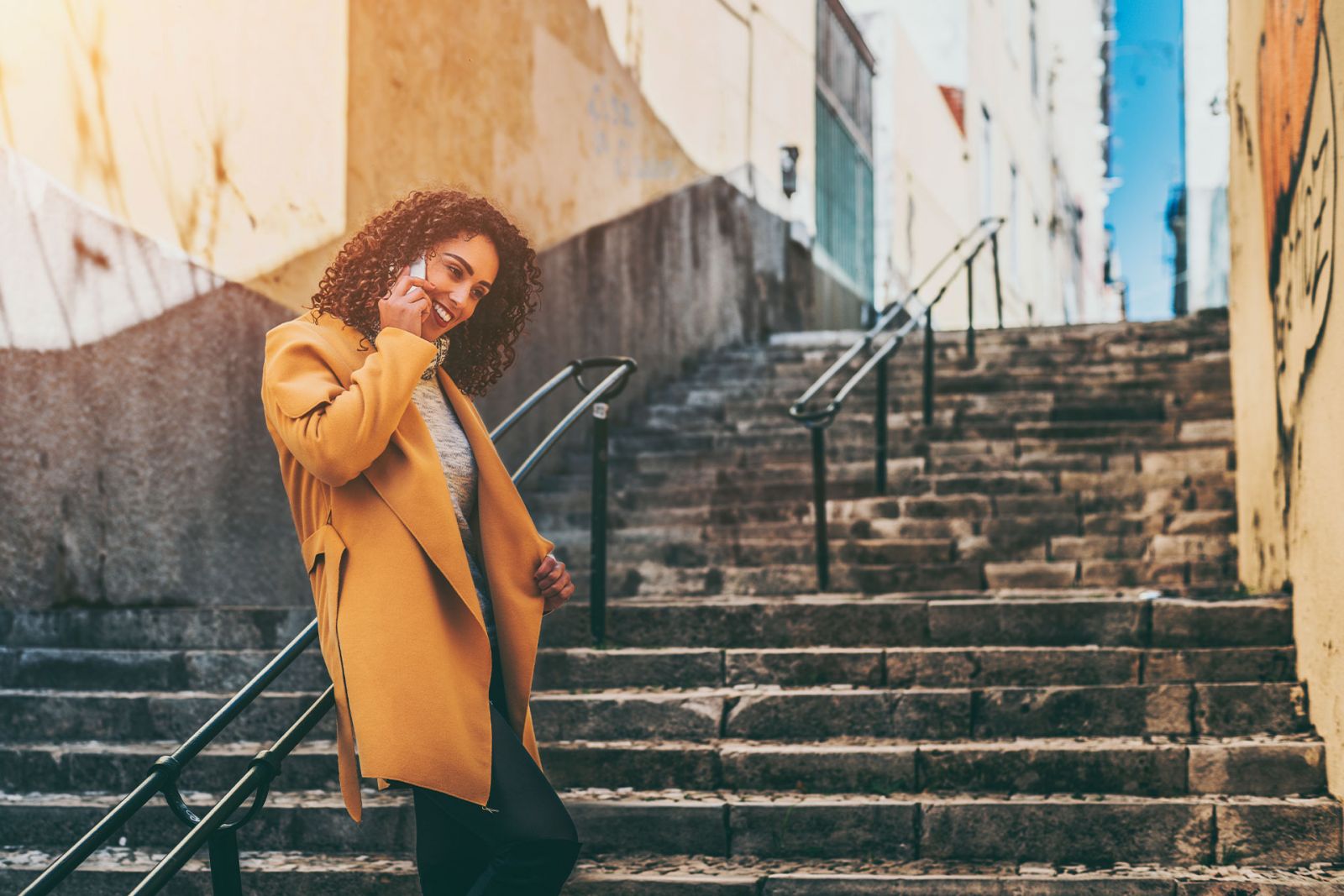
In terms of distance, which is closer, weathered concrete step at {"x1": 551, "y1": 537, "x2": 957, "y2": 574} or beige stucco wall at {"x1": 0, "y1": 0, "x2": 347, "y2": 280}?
beige stucco wall at {"x1": 0, "y1": 0, "x2": 347, "y2": 280}

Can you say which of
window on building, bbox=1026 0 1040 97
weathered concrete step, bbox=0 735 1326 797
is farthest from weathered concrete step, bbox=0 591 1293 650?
window on building, bbox=1026 0 1040 97

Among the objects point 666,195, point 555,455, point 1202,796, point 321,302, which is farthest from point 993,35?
point 321,302

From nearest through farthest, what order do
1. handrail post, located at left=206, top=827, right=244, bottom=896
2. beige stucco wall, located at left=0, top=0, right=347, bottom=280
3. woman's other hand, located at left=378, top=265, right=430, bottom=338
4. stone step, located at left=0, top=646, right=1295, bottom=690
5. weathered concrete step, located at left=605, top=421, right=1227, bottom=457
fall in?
woman's other hand, located at left=378, top=265, right=430, bottom=338, handrail post, located at left=206, top=827, right=244, bottom=896, stone step, located at left=0, top=646, right=1295, bottom=690, beige stucco wall, located at left=0, top=0, right=347, bottom=280, weathered concrete step, located at left=605, top=421, right=1227, bottom=457

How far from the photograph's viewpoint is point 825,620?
4.73 metres

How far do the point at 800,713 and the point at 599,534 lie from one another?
100 cm

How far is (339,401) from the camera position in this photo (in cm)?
201

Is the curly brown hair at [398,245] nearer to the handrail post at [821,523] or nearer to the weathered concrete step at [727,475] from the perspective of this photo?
the handrail post at [821,523]

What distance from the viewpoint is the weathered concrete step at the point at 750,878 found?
11.0 ft

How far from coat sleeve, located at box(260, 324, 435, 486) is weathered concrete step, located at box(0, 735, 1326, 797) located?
2170mm

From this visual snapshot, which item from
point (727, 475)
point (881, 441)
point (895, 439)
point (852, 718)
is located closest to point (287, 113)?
point (727, 475)

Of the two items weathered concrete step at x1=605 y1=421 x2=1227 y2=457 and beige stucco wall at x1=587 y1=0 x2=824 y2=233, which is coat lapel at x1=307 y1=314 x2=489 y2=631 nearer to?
weathered concrete step at x1=605 y1=421 x2=1227 y2=457

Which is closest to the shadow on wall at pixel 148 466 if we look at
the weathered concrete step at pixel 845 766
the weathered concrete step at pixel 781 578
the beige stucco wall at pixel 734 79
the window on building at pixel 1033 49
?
the weathered concrete step at pixel 845 766

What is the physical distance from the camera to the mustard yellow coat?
2.00m

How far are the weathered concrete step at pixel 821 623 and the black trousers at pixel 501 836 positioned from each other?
259 cm
